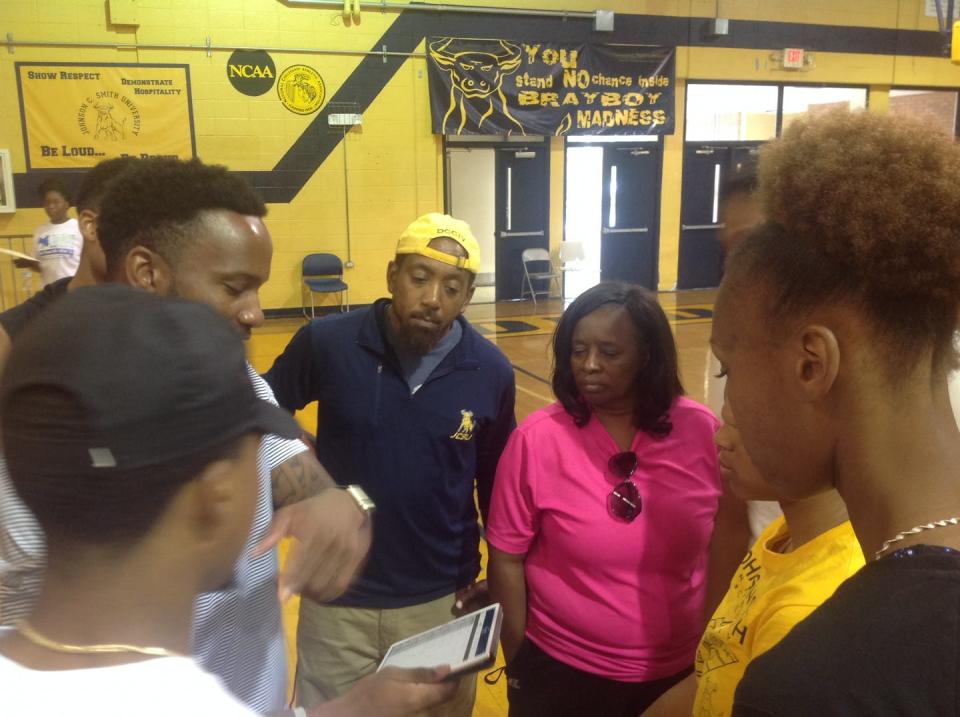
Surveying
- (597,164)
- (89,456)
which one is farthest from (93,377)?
(597,164)

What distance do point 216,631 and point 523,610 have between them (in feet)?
2.83

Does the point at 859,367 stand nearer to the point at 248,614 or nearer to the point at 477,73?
the point at 248,614

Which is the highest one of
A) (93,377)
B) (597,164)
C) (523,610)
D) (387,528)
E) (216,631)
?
(597,164)

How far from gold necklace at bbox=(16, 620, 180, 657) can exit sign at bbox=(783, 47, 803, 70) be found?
1257 centimetres

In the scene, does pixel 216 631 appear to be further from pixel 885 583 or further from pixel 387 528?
pixel 885 583

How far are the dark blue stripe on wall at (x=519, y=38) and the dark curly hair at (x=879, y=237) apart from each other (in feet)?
30.7

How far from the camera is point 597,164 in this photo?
11406 mm

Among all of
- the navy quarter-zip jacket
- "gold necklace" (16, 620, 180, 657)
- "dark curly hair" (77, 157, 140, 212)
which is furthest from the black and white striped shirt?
"dark curly hair" (77, 157, 140, 212)

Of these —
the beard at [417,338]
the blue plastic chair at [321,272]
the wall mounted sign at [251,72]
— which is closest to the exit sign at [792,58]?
the blue plastic chair at [321,272]

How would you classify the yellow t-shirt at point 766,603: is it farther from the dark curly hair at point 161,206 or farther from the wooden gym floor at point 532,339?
the wooden gym floor at point 532,339

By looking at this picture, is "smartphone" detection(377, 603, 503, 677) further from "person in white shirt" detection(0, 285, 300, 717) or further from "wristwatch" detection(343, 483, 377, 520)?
"person in white shirt" detection(0, 285, 300, 717)

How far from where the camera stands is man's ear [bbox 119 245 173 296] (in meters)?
1.48

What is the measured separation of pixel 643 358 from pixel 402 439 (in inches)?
27.2

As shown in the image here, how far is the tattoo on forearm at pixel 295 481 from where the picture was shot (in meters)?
1.50
